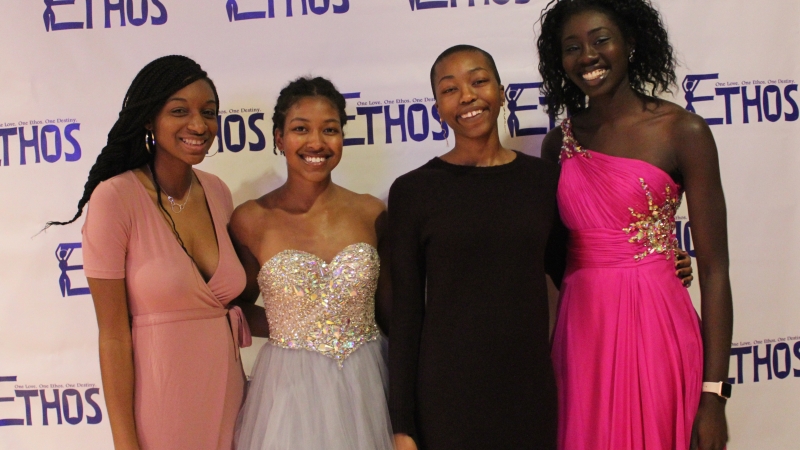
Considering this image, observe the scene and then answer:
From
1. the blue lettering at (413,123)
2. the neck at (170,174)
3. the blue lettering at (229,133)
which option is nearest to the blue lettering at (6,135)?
the blue lettering at (229,133)

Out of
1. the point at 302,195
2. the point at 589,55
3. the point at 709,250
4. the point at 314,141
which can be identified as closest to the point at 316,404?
the point at 302,195

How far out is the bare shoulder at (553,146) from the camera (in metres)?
1.86

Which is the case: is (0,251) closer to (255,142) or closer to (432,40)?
(255,142)

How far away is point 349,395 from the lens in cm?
164

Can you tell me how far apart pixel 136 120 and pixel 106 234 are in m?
0.34

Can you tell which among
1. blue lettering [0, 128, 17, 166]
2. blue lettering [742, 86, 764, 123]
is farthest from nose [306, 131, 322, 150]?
blue lettering [742, 86, 764, 123]

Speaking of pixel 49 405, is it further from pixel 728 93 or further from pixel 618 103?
pixel 728 93

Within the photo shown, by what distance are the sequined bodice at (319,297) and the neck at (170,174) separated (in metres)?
0.35

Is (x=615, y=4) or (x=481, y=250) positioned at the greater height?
(x=615, y=4)

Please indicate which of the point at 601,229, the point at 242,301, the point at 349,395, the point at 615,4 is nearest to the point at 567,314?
the point at 601,229

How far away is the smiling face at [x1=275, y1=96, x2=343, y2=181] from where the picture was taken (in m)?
1.71

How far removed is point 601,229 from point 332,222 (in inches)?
30.7

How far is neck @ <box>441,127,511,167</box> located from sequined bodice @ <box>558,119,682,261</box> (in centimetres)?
21

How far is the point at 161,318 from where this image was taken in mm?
1582
